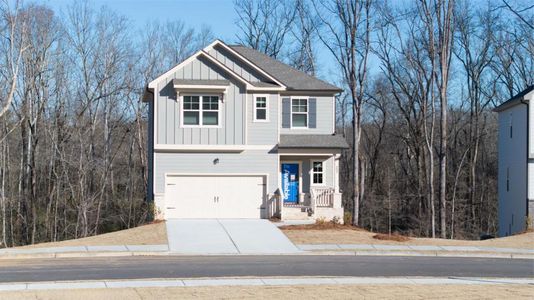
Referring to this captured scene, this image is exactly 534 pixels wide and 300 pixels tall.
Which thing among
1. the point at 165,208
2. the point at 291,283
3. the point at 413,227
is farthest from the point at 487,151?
the point at 291,283

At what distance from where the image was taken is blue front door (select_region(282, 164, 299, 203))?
37000mm

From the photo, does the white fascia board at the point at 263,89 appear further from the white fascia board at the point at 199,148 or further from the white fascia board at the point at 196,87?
the white fascia board at the point at 199,148

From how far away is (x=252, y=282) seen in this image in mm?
19562

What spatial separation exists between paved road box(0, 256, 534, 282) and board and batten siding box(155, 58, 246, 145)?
9.98 meters

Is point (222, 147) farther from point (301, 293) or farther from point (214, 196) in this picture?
point (301, 293)

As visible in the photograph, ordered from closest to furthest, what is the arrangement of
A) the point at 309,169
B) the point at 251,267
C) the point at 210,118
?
the point at 251,267 < the point at 210,118 < the point at 309,169

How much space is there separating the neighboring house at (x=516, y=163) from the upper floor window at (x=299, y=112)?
11397 millimetres

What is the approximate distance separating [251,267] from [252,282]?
317cm

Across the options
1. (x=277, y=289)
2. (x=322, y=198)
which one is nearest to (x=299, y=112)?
(x=322, y=198)

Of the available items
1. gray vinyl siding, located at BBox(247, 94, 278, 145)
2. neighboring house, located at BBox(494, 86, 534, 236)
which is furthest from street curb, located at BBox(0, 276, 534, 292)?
neighboring house, located at BBox(494, 86, 534, 236)

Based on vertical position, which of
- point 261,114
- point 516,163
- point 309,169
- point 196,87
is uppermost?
point 196,87

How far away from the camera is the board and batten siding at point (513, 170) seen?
39.6 metres

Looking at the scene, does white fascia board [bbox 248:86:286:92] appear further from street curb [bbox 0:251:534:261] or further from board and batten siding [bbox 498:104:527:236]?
board and batten siding [bbox 498:104:527:236]

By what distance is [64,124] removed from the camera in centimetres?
5469
